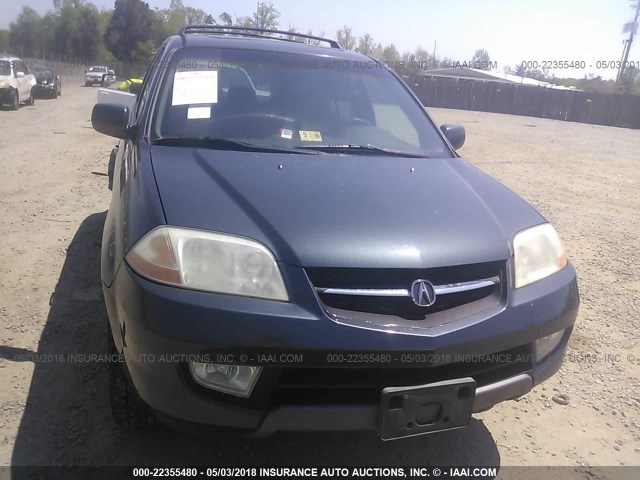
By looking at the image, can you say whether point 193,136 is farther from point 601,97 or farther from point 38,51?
point 38,51

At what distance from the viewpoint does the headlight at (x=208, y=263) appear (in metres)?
1.82

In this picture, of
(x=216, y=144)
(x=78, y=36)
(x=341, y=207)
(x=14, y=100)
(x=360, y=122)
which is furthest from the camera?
(x=78, y=36)

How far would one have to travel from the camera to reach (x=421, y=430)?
1899 mm

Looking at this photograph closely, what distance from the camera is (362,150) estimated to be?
288 cm

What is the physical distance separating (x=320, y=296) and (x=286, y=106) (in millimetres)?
1551

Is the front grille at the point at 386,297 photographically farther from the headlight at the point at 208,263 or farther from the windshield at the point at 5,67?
the windshield at the point at 5,67

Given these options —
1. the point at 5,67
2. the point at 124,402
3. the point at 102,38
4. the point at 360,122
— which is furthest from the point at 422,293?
the point at 102,38

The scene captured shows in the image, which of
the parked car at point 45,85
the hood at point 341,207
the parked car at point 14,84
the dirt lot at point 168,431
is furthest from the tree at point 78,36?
the hood at point 341,207

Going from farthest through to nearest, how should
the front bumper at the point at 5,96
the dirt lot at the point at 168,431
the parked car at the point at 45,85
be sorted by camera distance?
the parked car at the point at 45,85 → the front bumper at the point at 5,96 → the dirt lot at the point at 168,431

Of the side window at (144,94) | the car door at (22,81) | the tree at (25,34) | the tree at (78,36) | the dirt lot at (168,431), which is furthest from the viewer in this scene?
the tree at (78,36)

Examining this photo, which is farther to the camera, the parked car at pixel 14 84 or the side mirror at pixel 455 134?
the parked car at pixel 14 84

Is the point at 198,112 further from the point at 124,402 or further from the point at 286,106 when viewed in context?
the point at 124,402

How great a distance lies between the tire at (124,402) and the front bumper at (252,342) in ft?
1.12

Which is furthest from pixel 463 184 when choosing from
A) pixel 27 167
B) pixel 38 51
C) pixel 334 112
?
pixel 38 51
